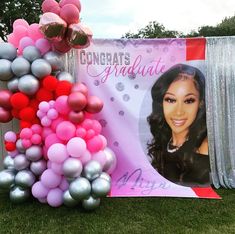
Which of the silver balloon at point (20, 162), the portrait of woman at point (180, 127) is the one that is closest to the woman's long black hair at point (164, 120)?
the portrait of woman at point (180, 127)

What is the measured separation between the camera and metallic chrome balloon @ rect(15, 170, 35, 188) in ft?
12.2

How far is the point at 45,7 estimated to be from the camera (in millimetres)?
3715

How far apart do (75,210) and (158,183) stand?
3.68ft

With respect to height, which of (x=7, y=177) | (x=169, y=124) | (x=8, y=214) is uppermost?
(x=169, y=124)

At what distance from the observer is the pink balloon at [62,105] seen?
3551 mm

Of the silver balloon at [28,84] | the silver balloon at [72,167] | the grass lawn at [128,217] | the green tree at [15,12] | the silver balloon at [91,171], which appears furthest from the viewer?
the green tree at [15,12]

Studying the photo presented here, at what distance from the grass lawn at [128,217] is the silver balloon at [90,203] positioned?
0.30ft

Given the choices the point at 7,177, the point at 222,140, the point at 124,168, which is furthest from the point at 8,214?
the point at 222,140

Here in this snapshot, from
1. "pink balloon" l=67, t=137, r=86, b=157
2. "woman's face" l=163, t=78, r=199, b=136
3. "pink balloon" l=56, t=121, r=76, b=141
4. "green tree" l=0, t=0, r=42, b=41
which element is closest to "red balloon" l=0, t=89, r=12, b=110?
"pink balloon" l=56, t=121, r=76, b=141

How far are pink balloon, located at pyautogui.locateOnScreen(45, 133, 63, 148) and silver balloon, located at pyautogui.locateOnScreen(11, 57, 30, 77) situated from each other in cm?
70

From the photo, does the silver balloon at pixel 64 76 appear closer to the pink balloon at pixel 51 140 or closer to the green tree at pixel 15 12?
the pink balloon at pixel 51 140

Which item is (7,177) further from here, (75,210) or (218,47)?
(218,47)

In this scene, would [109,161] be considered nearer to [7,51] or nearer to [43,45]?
[43,45]

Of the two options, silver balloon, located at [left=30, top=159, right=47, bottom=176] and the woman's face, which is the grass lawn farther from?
the woman's face
